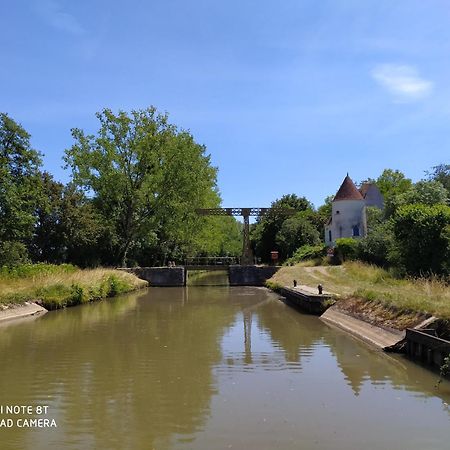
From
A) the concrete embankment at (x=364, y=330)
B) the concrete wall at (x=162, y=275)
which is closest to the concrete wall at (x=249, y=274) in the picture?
the concrete wall at (x=162, y=275)

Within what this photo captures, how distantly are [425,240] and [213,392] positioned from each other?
21.0 metres

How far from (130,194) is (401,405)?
1612 inches

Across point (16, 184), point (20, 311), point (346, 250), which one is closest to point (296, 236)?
point (346, 250)

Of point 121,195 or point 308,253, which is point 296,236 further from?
point 121,195

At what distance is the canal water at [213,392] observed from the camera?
23.9ft

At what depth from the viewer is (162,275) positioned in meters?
49.9

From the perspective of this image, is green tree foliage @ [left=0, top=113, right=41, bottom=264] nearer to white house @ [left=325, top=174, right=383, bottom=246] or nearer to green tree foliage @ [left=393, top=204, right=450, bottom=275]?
green tree foliage @ [left=393, top=204, right=450, bottom=275]

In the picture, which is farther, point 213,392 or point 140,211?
point 140,211

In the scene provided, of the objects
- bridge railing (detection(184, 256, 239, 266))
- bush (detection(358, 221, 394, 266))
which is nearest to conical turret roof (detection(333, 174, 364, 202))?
bush (detection(358, 221, 394, 266))

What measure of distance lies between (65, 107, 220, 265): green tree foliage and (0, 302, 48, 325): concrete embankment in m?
23.2

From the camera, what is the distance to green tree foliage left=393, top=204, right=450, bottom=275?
2669 cm

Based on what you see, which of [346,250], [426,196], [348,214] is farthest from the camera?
[348,214]

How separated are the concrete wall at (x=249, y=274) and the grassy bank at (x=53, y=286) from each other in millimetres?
17625

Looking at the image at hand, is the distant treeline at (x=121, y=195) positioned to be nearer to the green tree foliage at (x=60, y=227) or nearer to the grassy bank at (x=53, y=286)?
the green tree foliage at (x=60, y=227)
